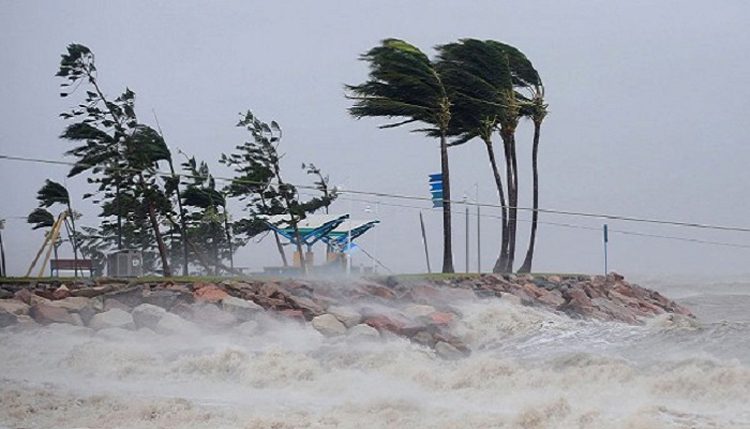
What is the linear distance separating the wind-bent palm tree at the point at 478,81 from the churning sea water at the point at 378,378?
731cm

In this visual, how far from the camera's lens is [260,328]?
41.5 feet

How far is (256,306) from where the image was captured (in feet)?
43.0

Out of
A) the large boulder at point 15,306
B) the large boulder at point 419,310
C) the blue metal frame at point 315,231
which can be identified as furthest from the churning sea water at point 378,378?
the blue metal frame at point 315,231

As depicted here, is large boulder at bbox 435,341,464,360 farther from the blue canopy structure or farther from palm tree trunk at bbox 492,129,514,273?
palm tree trunk at bbox 492,129,514,273

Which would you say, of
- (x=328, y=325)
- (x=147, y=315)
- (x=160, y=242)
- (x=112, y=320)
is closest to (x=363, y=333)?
(x=328, y=325)

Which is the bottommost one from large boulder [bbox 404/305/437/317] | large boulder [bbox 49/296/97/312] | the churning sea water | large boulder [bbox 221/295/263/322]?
the churning sea water

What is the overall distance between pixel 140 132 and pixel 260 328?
6.11 metres

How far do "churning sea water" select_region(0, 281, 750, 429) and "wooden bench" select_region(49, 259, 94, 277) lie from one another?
3294mm

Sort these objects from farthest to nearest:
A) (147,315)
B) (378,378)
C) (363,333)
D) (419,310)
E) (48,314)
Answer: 1. (419,310)
2. (147,315)
3. (48,314)
4. (363,333)
5. (378,378)

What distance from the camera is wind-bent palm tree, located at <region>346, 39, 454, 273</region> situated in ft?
61.6

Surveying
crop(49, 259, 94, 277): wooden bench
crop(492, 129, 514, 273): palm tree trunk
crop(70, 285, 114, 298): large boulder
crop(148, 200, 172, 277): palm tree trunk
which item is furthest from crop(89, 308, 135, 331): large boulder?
crop(492, 129, 514, 273): palm tree trunk

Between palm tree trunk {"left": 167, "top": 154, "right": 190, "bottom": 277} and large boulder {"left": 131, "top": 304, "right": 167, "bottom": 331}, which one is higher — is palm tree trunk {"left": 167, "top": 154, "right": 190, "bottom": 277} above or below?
above

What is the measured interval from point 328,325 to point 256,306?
957 millimetres

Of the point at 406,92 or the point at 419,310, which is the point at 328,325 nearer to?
the point at 419,310
